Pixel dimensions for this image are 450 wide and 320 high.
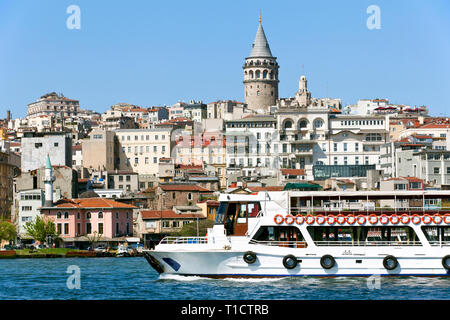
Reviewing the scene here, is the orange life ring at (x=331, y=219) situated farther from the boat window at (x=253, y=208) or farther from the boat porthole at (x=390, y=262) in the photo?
the boat window at (x=253, y=208)

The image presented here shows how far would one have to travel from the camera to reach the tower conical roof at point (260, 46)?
136 m

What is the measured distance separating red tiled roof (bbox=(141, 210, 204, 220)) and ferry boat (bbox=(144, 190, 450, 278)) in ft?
134

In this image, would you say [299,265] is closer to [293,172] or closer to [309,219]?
[309,219]

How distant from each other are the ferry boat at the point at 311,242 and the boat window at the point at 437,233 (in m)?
0.03

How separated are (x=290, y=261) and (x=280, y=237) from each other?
113cm

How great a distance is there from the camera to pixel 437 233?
102 ft

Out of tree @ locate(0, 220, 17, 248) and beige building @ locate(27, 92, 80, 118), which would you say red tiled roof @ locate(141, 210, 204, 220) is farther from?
beige building @ locate(27, 92, 80, 118)

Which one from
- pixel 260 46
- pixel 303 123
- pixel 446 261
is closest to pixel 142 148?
pixel 303 123

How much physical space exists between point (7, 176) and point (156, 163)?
2430cm

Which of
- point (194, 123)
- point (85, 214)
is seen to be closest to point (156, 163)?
point (194, 123)

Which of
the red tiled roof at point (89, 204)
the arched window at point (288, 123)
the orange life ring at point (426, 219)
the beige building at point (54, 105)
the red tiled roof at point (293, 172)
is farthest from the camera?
the beige building at point (54, 105)

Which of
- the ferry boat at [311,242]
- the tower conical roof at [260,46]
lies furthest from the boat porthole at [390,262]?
the tower conical roof at [260,46]

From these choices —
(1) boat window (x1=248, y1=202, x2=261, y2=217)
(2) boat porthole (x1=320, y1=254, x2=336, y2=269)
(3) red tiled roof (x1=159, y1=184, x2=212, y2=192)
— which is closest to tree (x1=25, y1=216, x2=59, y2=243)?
(3) red tiled roof (x1=159, y1=184, x2=212, y2=192)

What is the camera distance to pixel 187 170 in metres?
95.7
